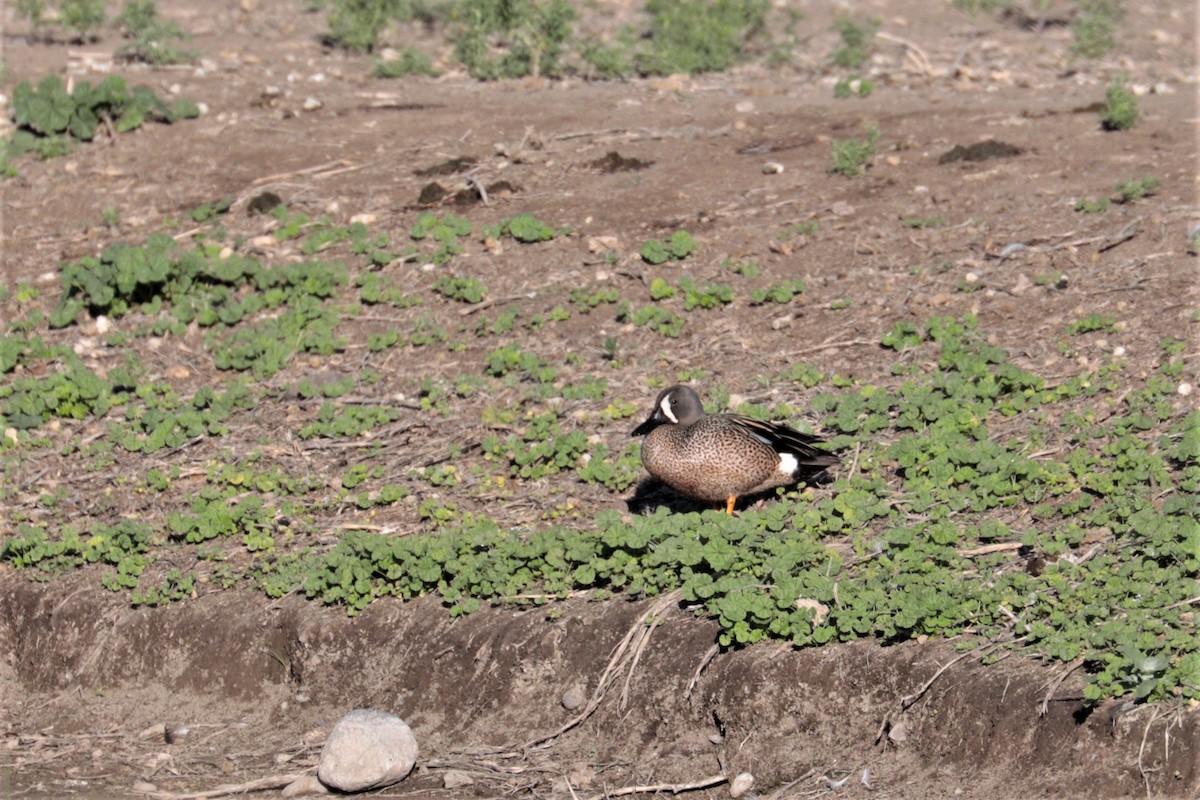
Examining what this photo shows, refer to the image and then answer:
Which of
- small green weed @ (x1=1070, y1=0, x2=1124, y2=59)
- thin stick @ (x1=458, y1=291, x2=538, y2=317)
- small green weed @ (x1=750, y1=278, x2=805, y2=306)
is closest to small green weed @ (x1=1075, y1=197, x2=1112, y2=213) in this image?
small green weed @ (x1=750, y1=278, x2=805, y2=306)

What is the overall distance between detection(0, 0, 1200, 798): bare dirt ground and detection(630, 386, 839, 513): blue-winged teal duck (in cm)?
65

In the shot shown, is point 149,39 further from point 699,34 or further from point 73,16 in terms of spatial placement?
point 699,34

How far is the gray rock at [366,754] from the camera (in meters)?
5.80

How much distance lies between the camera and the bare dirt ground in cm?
562

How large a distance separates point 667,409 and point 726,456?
54 centimetres

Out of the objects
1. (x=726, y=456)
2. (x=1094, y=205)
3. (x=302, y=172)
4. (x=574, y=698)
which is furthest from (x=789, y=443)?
(x=302, y=172)

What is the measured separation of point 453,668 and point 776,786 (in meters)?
1.63

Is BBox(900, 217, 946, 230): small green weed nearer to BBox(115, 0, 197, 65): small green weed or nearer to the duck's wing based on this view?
the duck's wing

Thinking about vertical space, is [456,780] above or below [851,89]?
below

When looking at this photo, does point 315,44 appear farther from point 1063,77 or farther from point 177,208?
point 1063,77

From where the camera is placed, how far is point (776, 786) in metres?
5.49

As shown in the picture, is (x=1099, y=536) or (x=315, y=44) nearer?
(x=1099, y=536)

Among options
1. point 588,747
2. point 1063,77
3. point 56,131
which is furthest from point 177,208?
point 1063,77

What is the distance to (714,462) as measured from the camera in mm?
6672
